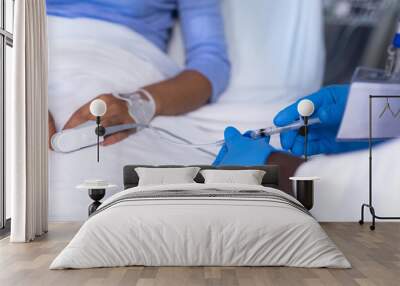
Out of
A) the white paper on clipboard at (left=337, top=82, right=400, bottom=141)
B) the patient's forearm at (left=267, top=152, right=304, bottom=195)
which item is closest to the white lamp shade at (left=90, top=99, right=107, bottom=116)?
the patient's forearm at (left=267, top=152, right=304, bottom=195)

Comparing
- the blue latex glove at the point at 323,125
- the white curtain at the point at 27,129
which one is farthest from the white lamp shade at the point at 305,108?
the white curtain at the point at 27,129

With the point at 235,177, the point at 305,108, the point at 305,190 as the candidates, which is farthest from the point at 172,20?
the point at 305,190

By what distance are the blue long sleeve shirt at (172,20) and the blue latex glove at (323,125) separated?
3.02ft

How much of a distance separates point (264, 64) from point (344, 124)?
1.22 meters

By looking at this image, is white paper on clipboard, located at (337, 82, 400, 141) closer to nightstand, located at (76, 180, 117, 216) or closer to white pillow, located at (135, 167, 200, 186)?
white pillow, located at (135, 167, 200, 186)

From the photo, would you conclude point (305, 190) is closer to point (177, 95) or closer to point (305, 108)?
point (305, 108)

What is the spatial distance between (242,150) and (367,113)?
1.58 metres

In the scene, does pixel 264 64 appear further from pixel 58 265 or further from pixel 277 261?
pixel 58 265

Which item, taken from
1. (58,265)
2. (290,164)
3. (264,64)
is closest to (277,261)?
(58,265)

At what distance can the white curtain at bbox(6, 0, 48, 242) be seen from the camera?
5.84m

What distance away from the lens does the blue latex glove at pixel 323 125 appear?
23.9ft

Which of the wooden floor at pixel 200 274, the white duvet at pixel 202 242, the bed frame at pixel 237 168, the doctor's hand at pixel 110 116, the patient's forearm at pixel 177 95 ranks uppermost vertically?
the patient's forearm at pixel 177 95

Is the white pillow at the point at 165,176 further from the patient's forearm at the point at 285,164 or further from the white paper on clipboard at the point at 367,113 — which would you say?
the white paper on clipboard at the point at 367,113

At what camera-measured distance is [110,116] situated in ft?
24.1
